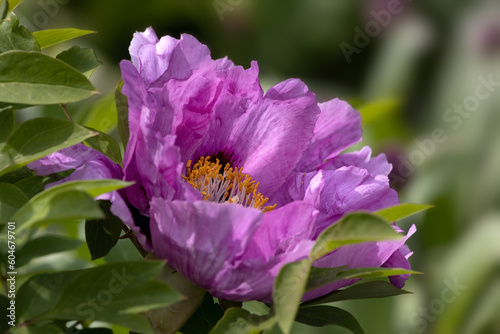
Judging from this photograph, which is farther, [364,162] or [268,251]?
[364,162]

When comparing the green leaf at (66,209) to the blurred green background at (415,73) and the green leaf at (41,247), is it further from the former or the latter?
the blurred green background at (415,73)

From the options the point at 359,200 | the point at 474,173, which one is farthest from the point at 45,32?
the point at 474,173

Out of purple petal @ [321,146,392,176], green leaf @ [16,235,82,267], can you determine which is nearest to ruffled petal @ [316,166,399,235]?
purple petal @ [321,146,392,176]

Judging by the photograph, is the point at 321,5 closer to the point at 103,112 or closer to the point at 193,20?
the point at 193,20

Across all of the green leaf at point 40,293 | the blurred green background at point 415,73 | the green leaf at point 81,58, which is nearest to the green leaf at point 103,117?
the green leaf at point 81,58

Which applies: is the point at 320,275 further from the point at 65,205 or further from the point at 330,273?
the point at 65,205

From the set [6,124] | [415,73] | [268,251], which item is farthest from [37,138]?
[415,73]
